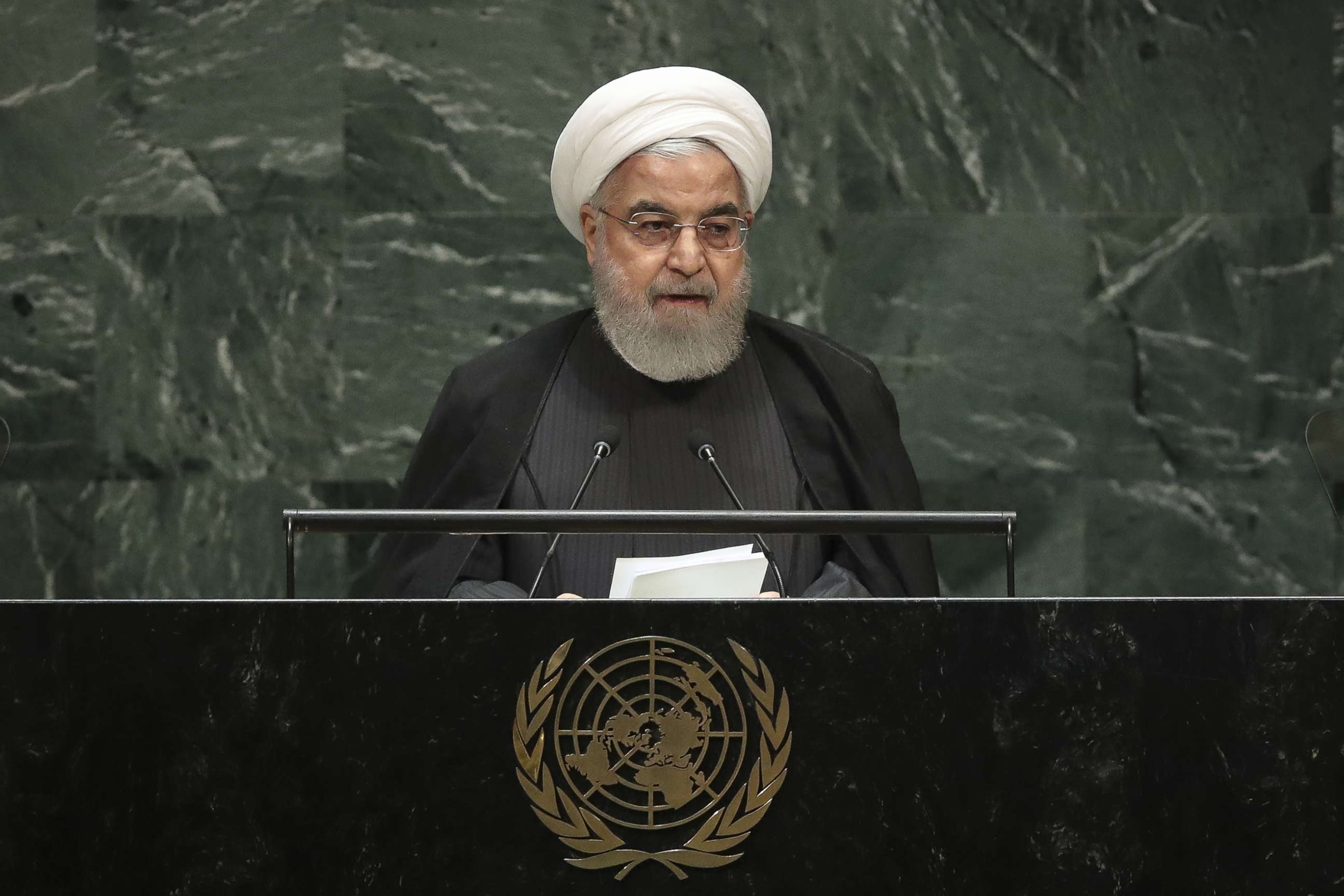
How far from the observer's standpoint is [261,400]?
16.8 feet

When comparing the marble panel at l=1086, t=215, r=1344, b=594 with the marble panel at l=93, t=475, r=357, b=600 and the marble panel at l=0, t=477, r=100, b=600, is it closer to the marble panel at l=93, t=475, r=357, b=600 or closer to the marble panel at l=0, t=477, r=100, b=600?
the marble panel at l=93, t=475, r=357, b=600

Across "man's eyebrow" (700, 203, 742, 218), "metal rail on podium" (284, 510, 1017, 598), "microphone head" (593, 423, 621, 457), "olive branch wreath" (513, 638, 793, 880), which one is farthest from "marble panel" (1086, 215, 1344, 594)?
"olive branch wreath" (513, 638, 793, 880)

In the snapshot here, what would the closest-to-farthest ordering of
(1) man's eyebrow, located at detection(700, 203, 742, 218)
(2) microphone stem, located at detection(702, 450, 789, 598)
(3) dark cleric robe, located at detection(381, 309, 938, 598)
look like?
(2) microphone stem, located at detection(702, 450, 789, 598), (3) dark cleric robe, located at detection(381, 309, 938, 598), (1) man's eyebrow, located at detection(700, 203, 742, 218)

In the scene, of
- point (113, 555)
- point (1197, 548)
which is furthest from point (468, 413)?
point (1197, 548)

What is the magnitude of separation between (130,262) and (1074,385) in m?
3.20

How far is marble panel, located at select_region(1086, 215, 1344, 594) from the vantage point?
520 cm

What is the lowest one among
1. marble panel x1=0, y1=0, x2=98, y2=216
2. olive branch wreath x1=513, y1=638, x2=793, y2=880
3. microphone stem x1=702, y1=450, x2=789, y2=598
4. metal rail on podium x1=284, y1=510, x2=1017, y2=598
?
olive branch wreath x1=513, y1=638, x2=793, y2=880

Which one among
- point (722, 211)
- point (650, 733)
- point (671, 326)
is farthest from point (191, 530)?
point (650, 733)

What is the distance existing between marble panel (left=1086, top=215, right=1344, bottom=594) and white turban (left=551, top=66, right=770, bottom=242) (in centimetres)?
194

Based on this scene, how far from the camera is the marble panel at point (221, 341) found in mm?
5113

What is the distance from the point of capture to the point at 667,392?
3771 mm

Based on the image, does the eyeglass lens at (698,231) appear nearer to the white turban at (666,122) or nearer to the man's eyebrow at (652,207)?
the man's eyebrow at (652,207)

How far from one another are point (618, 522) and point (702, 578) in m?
0.64

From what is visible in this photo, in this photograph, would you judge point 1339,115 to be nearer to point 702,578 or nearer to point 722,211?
point 722,211
